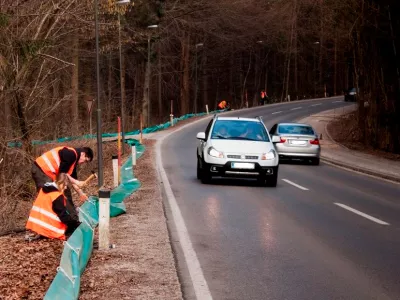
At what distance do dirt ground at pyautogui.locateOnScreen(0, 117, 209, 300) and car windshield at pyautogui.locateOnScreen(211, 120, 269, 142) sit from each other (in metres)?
6.49

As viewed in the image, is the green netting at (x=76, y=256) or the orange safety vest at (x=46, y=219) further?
the orange safety vest at (x=46, y=219)

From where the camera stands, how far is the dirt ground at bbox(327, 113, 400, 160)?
37938mm

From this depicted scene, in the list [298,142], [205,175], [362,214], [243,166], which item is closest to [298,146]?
[298,142]

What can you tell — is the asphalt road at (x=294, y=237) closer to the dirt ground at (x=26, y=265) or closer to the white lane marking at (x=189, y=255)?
the white lane marking at (x=189, y=255)

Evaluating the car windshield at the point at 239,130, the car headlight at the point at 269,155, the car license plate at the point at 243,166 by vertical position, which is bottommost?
the car license plate at the point at 243,166

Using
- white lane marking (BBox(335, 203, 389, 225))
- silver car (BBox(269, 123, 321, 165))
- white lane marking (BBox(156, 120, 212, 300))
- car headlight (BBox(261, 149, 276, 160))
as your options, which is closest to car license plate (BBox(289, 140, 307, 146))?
silver car (BBox(269, 123, 321, 165))

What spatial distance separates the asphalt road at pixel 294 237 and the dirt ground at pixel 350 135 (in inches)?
627

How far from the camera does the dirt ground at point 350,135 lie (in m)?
37.9

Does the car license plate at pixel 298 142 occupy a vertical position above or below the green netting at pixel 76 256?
below

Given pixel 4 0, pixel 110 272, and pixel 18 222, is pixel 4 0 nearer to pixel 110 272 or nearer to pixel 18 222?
pixel 18 222

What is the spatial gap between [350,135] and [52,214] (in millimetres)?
37803

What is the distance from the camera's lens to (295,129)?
3005 cm

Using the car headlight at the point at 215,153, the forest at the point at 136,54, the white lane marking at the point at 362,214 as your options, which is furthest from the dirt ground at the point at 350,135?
the white lane marking at the point at 362,214

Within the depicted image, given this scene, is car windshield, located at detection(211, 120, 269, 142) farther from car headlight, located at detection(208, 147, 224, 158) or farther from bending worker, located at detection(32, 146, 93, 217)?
bending worker, located at detection(32, 146, 93, 217)
